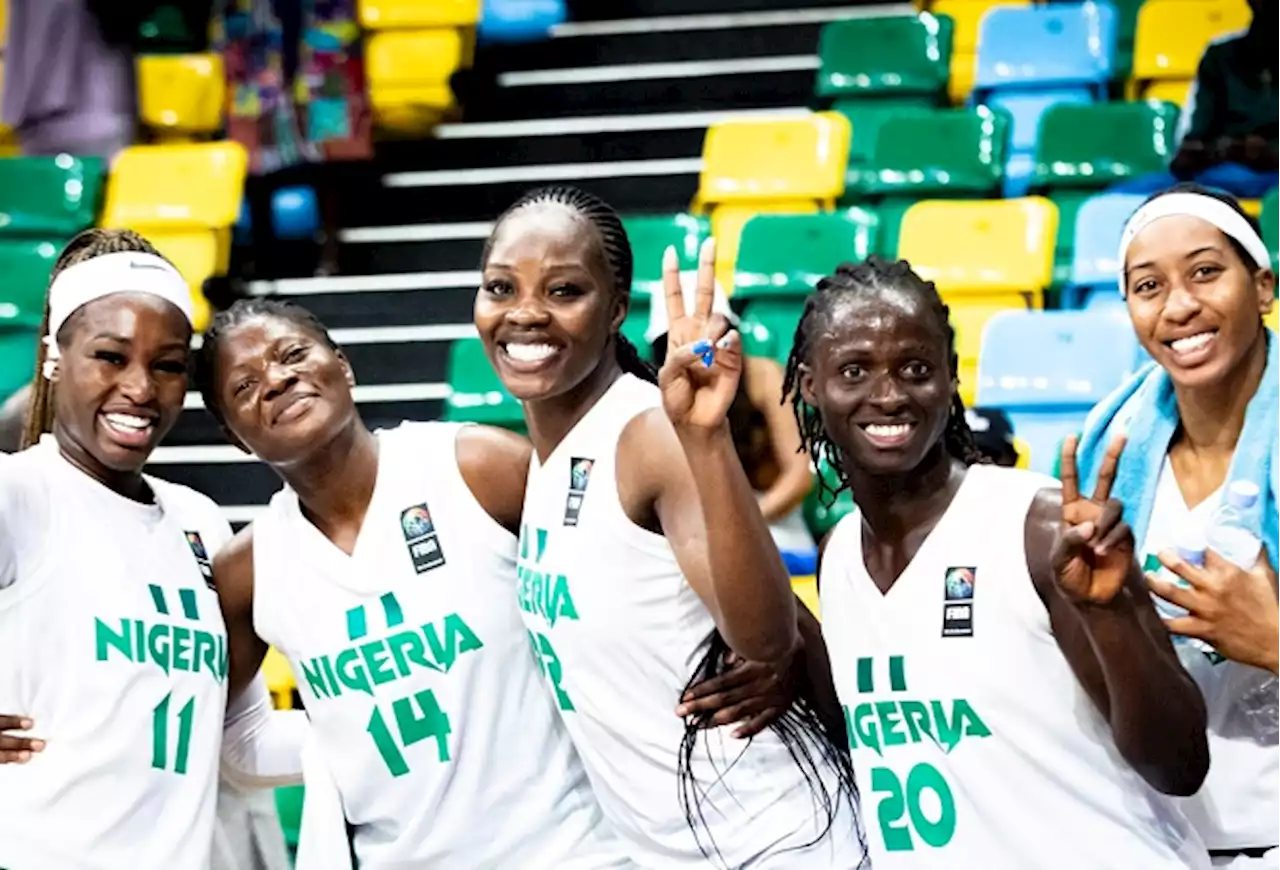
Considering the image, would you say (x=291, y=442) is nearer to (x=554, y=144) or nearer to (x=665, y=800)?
(x=665, y=800)

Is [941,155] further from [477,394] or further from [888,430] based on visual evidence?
[888,430]

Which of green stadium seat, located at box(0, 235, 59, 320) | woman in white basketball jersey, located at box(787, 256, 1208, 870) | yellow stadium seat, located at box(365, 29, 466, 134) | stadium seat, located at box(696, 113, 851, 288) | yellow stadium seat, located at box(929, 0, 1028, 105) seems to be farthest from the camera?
yellow stadium seat, located at box(365, 29, 466, 134)

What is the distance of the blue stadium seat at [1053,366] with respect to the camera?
5.64 metres

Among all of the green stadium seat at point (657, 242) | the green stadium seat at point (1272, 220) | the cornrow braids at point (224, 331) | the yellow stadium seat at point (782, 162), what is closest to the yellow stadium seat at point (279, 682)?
the cornrow braids at point (224, 331)

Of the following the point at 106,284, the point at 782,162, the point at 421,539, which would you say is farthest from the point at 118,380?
the point at 782,162

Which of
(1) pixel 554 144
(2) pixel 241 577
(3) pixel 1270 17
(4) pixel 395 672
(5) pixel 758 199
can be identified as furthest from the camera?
(1) pixel 554 144

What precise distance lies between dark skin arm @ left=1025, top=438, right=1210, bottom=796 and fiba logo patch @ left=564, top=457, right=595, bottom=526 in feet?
2.36

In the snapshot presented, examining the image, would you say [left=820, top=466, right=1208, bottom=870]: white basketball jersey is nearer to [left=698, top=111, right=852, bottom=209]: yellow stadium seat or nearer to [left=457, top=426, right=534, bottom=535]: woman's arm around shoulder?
[left=457, top=426, right=534, bottom=535]: woman's arm around shoulder

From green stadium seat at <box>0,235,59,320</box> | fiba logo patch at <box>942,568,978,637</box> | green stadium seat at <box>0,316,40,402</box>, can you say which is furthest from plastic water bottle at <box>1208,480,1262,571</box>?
green stadium seat at <box>0,235,59,320</box>

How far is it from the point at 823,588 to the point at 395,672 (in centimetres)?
74

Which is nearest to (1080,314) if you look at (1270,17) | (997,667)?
(1270,17)

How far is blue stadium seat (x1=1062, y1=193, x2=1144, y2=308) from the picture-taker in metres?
6.06

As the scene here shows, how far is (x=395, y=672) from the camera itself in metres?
3.03

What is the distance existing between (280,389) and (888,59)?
4.67m
